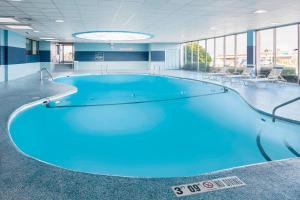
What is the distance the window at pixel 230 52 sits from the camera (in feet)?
54.3

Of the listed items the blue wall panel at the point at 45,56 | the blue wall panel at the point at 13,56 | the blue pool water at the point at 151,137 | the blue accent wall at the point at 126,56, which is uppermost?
the blue accent wall at the point at 126,56

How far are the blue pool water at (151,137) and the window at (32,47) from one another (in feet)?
40.6

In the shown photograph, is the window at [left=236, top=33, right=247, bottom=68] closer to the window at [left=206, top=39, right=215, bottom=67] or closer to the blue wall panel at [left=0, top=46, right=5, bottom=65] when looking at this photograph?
the window at [left=206, top=39, right=215, bottom=67]

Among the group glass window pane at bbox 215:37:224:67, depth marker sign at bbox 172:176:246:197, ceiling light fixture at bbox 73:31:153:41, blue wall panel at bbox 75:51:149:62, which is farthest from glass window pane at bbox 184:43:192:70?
depth marker sign at bbox 172:176:246:197

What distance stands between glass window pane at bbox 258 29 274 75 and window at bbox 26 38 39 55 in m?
14.4

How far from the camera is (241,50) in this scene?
15.8 m

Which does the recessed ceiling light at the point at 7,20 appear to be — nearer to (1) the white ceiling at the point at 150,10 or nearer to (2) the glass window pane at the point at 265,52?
(1) the white ceiling at the point at 150,10

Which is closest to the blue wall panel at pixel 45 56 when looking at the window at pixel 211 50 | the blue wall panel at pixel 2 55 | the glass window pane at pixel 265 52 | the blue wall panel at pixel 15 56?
the blue wall panel at pixel 15 56

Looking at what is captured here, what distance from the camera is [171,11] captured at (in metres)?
8.38

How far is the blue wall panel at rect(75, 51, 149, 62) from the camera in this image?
25422 millimetres

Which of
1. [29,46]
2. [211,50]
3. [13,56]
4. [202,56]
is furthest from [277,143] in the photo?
[29,46]

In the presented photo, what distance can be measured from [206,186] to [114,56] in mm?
24937

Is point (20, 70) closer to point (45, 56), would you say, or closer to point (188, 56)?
→ point (45, 56)

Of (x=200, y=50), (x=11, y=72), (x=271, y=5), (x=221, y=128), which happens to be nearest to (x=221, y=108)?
(x=221, y=128)
